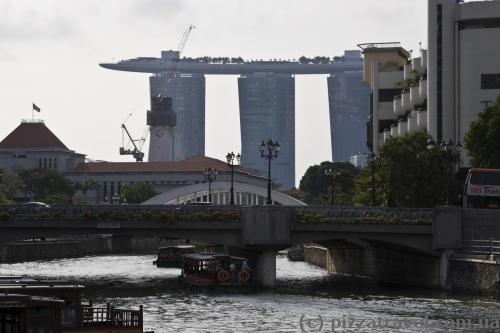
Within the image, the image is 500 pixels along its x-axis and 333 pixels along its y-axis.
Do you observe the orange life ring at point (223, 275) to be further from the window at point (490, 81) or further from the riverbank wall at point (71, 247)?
the window at point (490, 81)

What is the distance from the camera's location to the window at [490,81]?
129m

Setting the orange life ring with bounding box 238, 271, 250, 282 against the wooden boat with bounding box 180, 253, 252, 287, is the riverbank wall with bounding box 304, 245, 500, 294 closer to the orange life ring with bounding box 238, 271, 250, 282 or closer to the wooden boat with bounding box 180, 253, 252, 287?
the orange life ring with bounding box 238, 271, 250, 282

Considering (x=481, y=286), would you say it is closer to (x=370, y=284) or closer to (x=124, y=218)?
(x=370, y=284)

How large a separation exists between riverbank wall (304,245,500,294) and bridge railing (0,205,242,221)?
1282 centimetres

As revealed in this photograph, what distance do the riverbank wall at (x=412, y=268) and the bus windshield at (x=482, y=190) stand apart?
5049mm

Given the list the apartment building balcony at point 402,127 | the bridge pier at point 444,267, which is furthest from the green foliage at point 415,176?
the apartment building balcony at point 402,127

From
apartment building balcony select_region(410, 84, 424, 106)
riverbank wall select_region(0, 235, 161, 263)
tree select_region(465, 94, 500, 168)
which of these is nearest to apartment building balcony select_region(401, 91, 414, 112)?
apartment building balcony select_region(410, 84, 424, 106)

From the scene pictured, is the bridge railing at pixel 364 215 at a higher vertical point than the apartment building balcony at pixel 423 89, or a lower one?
lower

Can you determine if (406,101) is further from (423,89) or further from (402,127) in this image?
(423,89)

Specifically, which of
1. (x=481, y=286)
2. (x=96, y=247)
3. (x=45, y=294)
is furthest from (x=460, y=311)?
(x=96, y=247)

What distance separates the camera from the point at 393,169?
371 feet

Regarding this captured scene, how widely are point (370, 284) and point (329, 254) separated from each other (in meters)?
22.9

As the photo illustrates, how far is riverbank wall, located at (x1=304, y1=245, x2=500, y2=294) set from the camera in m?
79.2

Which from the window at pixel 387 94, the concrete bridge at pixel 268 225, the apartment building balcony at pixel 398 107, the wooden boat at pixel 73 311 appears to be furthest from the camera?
the window at pixel 387 94
